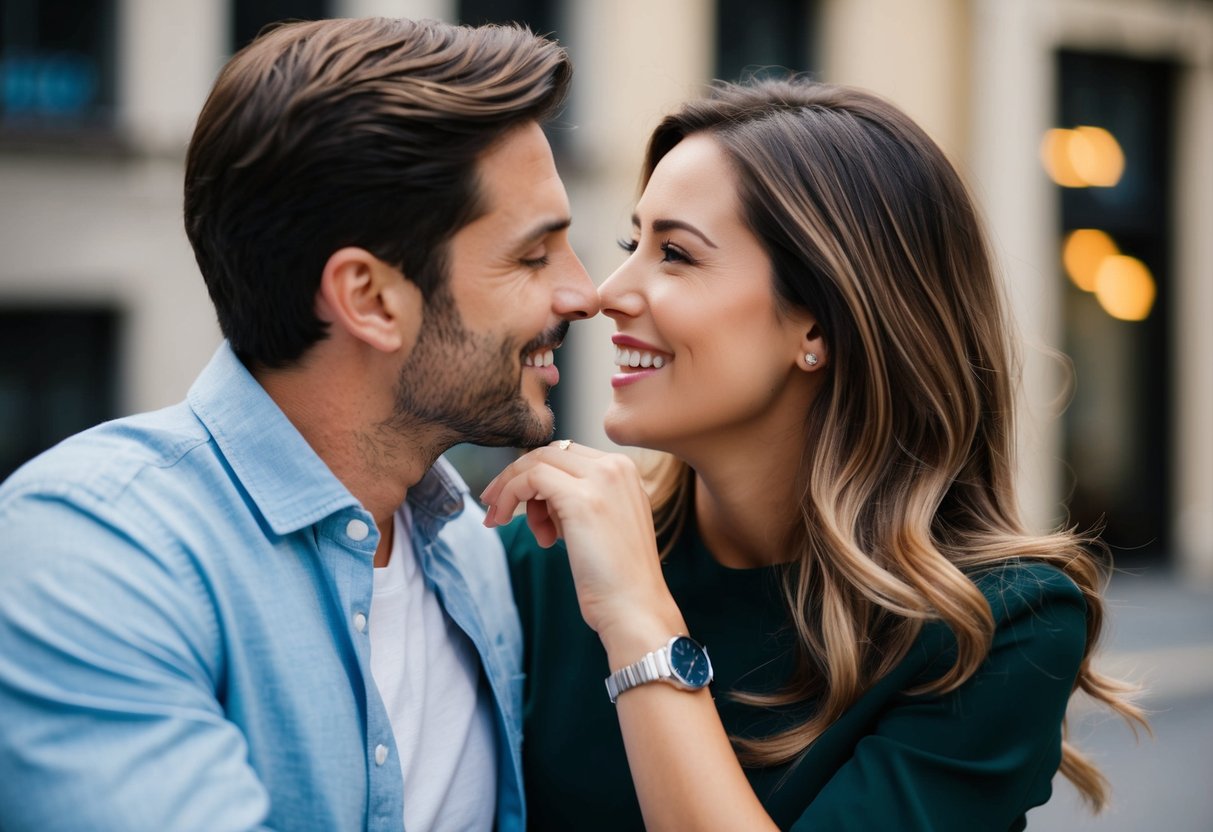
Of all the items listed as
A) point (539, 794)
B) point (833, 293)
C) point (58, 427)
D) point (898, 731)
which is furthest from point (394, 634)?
point (58, 427)

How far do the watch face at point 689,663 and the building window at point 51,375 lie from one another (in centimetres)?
675

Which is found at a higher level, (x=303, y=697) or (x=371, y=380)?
(x=371, y=380)

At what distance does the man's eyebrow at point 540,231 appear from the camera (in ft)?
7.54

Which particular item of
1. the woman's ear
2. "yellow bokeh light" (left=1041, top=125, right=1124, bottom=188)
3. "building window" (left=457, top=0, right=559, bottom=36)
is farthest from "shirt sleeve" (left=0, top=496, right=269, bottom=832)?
"yellow bokeh light" (left=1041, top=125, right=1124, bottom=188)

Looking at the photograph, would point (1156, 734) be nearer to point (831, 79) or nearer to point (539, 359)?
point (831, 79)

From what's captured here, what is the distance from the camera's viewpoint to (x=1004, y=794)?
7.37 ft

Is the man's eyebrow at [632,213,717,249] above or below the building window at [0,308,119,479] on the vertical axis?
above

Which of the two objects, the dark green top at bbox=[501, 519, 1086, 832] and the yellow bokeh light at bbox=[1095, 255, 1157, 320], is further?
the yellow bokeh light at bbox=[1095, 255, 1157, 320]

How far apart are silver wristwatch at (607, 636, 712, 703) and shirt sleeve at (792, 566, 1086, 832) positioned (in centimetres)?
31

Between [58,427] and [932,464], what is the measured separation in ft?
22.7

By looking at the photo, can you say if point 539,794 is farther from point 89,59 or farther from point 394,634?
point 89,59

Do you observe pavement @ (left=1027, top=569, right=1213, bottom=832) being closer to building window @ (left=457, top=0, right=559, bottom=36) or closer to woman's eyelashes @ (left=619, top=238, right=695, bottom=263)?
woman's eyelashes @ (left=619, top=238, right=695, bottom=263)

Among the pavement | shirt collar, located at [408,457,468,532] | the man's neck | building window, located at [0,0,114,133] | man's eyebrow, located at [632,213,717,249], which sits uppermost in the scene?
building window, located at [0,0,114,133]

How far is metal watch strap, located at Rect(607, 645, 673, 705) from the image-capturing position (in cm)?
221
